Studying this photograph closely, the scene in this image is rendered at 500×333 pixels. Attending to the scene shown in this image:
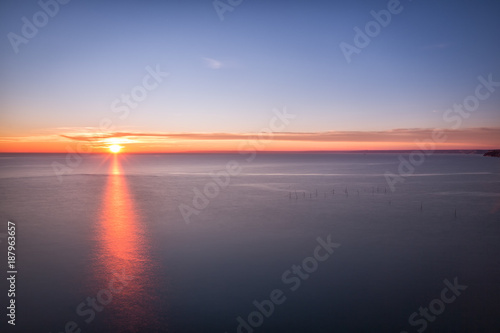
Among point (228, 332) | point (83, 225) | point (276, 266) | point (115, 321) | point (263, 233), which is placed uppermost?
point (83, 225)

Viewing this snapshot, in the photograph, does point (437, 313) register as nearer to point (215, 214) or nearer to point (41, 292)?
point (41, 292)

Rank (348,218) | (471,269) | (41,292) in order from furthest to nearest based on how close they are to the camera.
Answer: (348,218), (471,269), (41,292)

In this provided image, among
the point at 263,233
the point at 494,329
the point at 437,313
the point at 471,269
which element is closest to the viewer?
the point at 494,329

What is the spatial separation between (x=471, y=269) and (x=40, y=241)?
2757 cm

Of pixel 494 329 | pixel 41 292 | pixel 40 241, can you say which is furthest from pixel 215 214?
pixel 494 329

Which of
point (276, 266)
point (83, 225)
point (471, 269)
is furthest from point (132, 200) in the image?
point (471, 269)

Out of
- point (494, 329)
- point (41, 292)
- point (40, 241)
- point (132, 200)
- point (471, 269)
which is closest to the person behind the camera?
point (494, 329)

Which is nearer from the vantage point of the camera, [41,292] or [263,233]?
[41,292]

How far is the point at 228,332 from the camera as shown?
12883mm

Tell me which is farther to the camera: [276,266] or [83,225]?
[83,225]

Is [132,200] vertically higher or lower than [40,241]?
higher

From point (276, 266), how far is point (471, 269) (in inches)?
420

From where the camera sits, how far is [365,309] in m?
14.3

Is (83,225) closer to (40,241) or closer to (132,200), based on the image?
(40,241)
